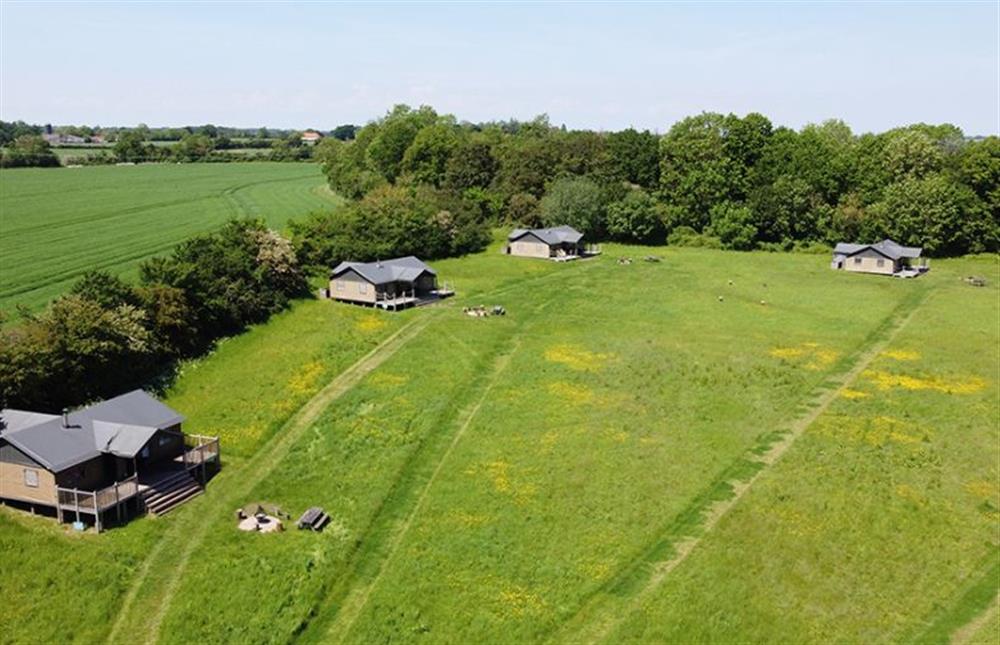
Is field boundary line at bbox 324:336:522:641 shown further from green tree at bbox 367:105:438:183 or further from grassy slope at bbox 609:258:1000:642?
green tree at bbox 367:105:438:183

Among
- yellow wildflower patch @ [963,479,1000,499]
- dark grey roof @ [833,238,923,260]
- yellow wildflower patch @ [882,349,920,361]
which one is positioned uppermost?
dark grey roof @ [833,238,923,260]

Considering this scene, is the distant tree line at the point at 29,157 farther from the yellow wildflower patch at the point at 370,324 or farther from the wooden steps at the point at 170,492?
the wooden steps at the point at 170,492

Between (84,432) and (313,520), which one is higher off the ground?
(84,432)

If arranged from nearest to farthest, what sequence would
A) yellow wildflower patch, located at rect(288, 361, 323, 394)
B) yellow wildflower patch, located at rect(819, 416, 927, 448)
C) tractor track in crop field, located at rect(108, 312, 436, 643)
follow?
tractor track in crop field, located at rect(108, 312, 436, 643) < yellow wildflower patch, located at rect(819, 416, 927, 448) < yellow wildflower patch, located at rect(288, 361, 323, 394)

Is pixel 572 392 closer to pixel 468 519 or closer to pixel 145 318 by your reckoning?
pixel 468 519

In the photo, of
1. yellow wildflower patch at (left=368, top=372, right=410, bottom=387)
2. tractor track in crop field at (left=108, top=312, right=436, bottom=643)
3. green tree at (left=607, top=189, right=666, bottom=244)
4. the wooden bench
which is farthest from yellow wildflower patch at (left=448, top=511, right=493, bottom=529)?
green tree at (left=607, top=189, right=666, bottom=244)

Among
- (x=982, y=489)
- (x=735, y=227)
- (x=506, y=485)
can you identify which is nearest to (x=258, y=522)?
(x=506, y=485)

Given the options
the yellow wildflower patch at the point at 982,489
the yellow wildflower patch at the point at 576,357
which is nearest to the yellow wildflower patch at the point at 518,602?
the yellow wildflower patch at the point at 982,489
